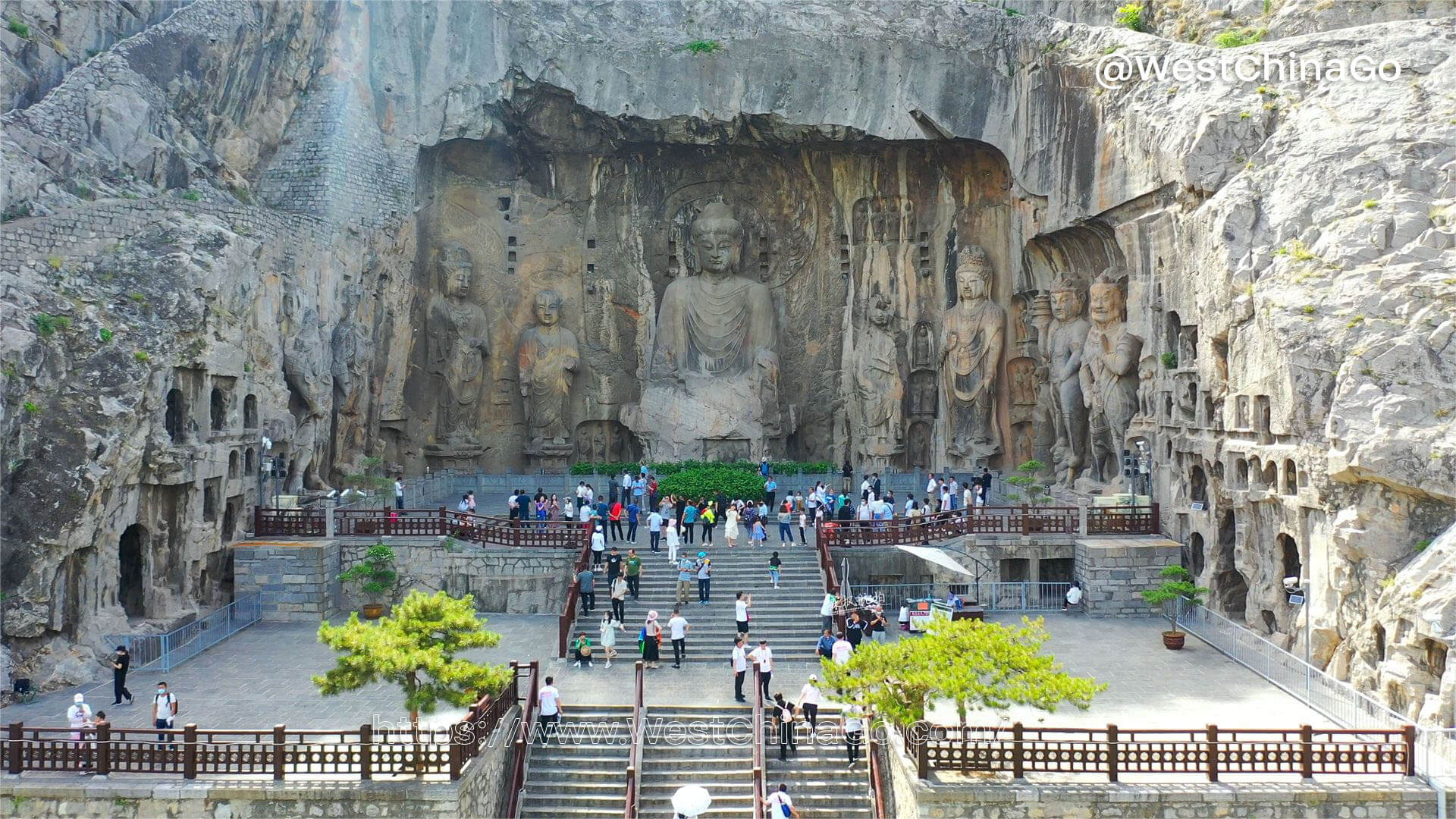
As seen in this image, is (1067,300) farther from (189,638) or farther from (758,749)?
(189,638)

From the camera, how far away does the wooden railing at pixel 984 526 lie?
25531mm

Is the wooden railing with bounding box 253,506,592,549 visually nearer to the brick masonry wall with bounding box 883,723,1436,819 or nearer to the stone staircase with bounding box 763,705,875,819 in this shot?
the stone staircase with bounding box 763,705,875,819

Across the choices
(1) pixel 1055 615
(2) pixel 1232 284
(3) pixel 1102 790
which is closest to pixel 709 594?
(1) pixel 1055 615

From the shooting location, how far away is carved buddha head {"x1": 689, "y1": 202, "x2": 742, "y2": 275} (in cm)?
3741

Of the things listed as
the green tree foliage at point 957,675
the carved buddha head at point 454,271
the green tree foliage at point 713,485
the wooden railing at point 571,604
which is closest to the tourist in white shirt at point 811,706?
the green tree foliage at point 957,675

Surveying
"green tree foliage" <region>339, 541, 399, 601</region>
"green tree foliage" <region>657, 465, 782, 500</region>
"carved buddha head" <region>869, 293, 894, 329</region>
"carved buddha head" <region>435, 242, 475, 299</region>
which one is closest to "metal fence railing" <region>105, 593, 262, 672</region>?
"green tree foliage" <region>339, 541, 399, 601</region>

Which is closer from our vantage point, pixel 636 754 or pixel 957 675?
pixel 957 675

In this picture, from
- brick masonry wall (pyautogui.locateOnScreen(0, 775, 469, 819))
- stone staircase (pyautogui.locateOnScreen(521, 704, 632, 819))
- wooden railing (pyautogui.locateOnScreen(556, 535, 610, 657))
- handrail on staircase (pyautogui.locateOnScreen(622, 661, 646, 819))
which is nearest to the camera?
brick masonry wall (pyautogui.locateOnScreen(0, 775, 469, 819))

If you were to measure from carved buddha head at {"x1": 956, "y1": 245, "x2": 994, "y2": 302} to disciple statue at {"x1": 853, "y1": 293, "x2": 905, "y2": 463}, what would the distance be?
2520mm

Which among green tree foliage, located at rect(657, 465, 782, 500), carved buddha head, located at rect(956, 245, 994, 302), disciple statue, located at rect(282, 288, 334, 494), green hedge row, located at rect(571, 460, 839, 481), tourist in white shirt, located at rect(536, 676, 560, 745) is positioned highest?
carved buddha head, located at rect(956, 245, 994, 302)

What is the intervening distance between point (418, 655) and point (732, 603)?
8.61 metres

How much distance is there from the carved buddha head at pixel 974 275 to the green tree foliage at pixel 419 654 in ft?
73.1

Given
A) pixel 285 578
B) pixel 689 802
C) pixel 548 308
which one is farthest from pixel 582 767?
pixel 548 308

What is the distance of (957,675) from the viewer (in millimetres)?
15227
